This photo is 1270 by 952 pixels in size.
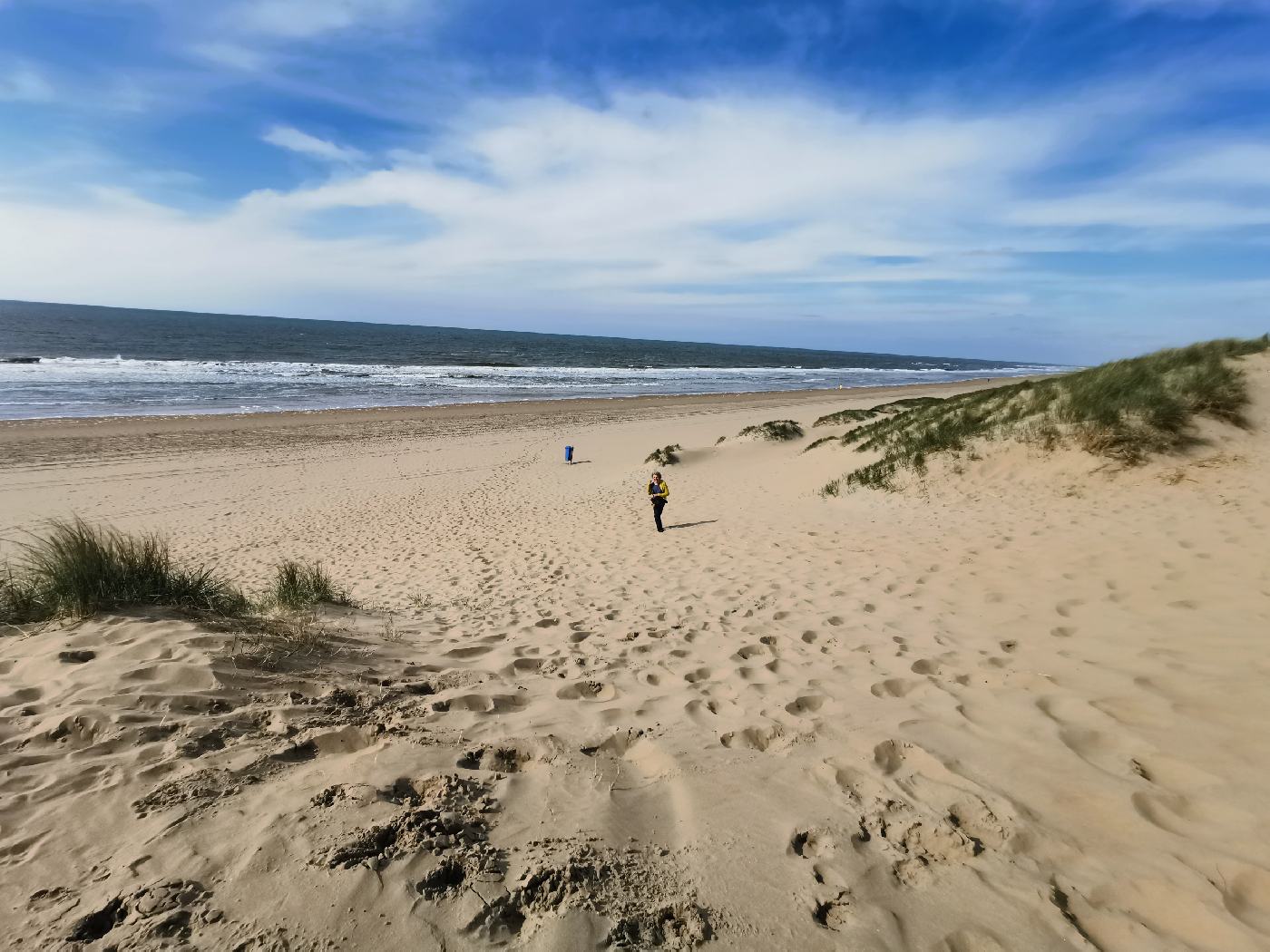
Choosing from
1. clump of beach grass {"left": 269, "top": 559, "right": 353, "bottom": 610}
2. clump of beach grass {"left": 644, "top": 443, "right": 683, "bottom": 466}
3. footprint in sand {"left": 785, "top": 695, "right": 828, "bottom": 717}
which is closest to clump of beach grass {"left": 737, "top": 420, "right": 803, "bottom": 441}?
clump of beach grass {"left": 644, "top": 443, "right": 683, "bottom": 466}

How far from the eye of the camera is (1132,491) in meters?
8.66

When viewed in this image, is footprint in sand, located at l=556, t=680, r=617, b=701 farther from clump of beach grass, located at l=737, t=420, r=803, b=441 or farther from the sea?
the sea

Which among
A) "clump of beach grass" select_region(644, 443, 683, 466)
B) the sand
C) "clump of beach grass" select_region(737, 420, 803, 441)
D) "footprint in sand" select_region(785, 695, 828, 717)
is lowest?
"clump of beach grass" select_region(644, 443, 683, 466)

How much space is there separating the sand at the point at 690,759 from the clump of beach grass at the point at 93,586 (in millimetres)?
334

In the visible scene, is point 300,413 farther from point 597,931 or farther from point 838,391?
point 838,391

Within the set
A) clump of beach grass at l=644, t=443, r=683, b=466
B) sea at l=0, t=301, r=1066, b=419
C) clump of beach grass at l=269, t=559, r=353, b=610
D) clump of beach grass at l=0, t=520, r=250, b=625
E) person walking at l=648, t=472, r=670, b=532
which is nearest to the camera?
clump of beach grass at l=0, t=520, r=250, b=625

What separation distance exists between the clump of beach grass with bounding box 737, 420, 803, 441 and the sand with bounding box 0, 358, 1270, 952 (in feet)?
40.1

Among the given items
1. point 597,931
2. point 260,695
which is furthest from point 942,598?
point 260,695

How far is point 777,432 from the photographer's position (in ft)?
65.8

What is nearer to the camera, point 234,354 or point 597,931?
point 597,931

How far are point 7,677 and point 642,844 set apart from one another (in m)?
3.70

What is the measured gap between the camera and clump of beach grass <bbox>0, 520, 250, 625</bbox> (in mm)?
4504

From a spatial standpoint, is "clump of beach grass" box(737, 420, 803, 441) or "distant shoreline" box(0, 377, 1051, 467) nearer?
"distant shoreline" box(0, 377, 1051, 467)

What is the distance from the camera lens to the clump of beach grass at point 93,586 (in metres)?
Result: 4.50
